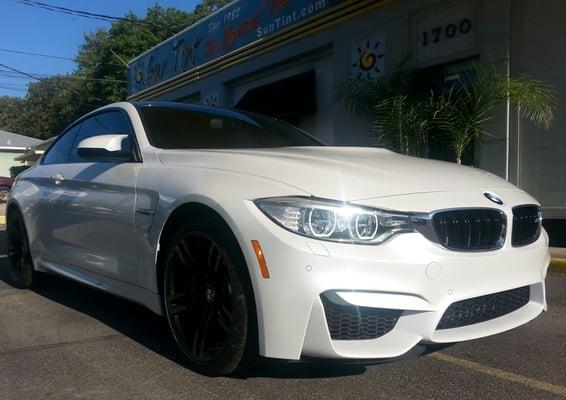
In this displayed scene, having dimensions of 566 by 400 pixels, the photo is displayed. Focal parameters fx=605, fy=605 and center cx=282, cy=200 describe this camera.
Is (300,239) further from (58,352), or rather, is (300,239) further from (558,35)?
(558,35)

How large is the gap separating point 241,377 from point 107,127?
7.66 feet

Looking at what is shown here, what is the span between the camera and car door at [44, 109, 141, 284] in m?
3.80

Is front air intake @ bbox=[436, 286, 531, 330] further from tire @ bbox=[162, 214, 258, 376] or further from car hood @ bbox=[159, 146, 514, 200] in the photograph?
tire @ bbox=[162, 214, 258, 376]

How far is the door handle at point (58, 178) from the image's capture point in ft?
15.6

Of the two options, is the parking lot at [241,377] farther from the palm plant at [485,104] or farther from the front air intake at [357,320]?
the palm plant at [485,104]

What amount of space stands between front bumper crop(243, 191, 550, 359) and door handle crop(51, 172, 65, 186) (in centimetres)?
253

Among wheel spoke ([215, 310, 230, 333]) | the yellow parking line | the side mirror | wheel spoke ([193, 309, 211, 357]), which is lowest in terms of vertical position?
the yellow parking line

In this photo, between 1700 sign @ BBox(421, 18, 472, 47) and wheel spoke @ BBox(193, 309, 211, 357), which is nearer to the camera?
wheel spoke @ BBox(193, 309, 211, 357)

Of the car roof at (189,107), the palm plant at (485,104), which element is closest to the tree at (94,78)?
the palm plant at (485,104)

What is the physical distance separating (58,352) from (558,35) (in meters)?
7.57

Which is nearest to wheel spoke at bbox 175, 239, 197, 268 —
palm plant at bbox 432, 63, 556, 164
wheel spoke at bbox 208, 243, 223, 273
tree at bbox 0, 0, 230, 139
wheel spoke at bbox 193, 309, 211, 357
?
wheel spoke at bbox 208, 243, 223, 273

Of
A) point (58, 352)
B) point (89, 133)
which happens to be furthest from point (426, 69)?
point (58, 352)

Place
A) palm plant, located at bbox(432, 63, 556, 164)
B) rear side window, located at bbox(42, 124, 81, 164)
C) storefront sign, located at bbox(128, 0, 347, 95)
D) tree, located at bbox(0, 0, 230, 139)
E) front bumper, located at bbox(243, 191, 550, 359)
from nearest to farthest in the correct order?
1. front bumper, located at bbox(243, 191, 550, 359)
2. rear side window, located at bbox(42, 124, 81, 164)
3. palm plant, located at bbox(432, 63, 556, 164)
4. storefront sign, located at bbox(128, 0, 347, 95)
5. tree, located at bbox(0, 0, 230, 139)

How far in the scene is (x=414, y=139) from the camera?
8.91 meters
